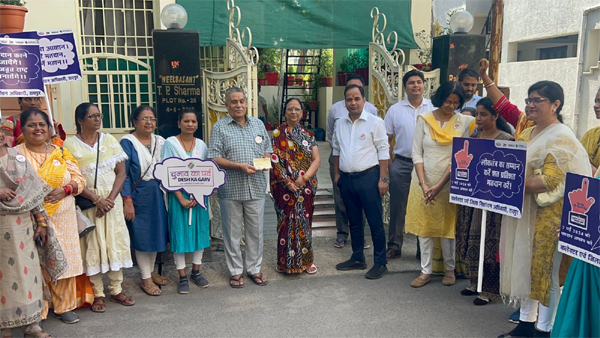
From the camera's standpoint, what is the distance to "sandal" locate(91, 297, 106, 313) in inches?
160

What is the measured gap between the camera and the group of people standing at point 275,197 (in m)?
3.41

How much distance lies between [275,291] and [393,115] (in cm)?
231

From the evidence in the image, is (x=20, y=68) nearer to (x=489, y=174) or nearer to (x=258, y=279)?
(x=258, y=279)

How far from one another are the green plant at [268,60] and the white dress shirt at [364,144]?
778 centimetres

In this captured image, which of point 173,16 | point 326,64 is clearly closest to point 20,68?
point 173,16

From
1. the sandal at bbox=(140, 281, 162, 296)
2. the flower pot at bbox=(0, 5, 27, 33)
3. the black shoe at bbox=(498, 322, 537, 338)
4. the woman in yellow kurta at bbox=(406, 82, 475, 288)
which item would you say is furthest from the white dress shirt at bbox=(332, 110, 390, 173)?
the flower pot at bbox=(0, 5, 27, 33)

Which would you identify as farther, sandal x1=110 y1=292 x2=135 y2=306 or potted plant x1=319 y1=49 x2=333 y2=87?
potted plant x1=319 y1=49 x2=333 y2=87

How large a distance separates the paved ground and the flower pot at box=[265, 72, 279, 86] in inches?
316

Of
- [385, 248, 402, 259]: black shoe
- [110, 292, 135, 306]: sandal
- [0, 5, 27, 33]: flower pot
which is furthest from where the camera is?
[0, 5, 27, 33]: flower pot

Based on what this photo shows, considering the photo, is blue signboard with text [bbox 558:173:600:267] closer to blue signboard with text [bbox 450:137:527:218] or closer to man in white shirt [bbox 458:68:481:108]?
blue signboard with text [bbox 450:137:527:218]

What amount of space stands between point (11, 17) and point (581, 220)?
242 inches

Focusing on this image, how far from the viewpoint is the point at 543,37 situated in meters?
13.8

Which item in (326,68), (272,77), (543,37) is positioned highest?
(543,37)

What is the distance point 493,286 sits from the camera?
4164 mm
